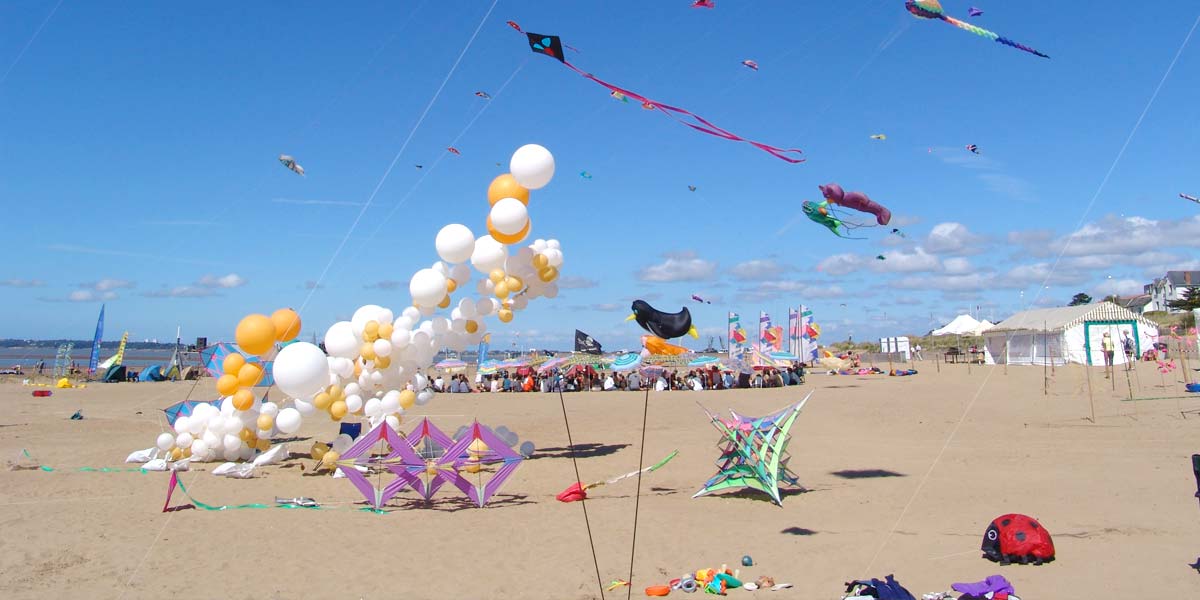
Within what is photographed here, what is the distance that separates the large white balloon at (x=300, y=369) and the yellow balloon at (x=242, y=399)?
117 centimetres

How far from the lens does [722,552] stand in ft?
23.4

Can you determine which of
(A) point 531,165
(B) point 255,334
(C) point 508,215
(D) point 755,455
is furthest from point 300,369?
(D) point 755,455

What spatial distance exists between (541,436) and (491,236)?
20.5ft

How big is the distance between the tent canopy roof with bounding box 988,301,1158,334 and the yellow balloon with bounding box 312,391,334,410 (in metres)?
31.7

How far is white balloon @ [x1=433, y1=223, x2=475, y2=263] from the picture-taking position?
11070mm

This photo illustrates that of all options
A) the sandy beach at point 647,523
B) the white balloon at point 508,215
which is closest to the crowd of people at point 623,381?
the sandy beach at point 647,523

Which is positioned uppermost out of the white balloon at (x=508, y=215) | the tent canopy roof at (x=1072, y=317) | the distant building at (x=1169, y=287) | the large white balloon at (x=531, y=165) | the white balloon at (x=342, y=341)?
the distant building at (x=1169, y=287)

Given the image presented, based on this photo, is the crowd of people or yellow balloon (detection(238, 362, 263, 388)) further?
the crowd of people

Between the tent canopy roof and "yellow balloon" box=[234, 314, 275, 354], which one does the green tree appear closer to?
the tent canopy roof

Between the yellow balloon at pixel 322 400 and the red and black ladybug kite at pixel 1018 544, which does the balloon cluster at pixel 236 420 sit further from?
the red and black ladybug kite at pixel 1018 544

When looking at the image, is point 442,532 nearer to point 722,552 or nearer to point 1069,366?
point 722,552

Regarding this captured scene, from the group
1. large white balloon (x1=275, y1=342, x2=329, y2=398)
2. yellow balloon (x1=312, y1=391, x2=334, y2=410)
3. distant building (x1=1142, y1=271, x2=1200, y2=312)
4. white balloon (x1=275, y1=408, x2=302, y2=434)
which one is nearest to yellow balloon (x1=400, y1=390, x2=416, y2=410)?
yellow balloon (x1=312, y1=391, x2=334, y2=410)

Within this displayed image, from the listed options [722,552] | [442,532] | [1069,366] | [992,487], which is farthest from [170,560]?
[1069,366]

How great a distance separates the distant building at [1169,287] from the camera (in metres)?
72.9
